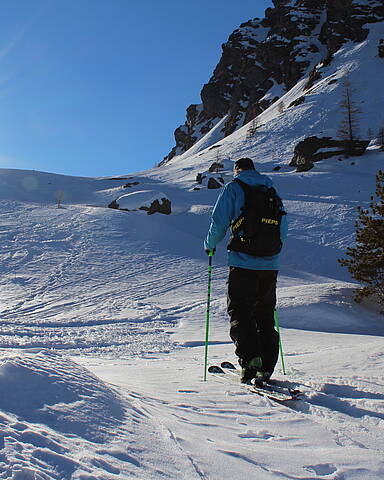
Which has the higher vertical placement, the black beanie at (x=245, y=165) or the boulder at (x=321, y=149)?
the boulder at (x=321, y=149)

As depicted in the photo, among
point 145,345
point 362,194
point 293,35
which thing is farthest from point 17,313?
point 293,35

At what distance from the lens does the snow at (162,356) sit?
1.52 m

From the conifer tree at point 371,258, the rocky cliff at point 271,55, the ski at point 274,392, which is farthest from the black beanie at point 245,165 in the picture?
the rocky cliff at point 271,55

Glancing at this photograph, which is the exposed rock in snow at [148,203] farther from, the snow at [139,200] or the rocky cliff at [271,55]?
the rocky cliff at [271,55]

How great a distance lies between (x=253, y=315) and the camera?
11.6ft

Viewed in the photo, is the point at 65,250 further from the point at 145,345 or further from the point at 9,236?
the point at 145,345

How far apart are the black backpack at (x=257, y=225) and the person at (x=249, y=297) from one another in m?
0.06

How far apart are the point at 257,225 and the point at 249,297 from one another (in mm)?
665

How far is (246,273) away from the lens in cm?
346

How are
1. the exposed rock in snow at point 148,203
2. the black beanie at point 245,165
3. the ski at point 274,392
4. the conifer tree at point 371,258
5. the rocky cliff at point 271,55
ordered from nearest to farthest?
the ski at point 274,392
the black beanie at point 245,165
the conifer tree at point 371,258
the exposed rock in snow at point 148,203
the rocky cliff at point 271,55

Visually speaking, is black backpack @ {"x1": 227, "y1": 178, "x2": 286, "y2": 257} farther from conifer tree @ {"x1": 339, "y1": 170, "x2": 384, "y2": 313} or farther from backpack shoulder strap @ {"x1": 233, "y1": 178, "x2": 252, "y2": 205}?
conifer tree @ {"x1": 339, "y1": 170, "x2": 384, "y2": 313}

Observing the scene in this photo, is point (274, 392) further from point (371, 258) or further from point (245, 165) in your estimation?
point (371, 258)

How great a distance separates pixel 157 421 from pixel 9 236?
1808 cm

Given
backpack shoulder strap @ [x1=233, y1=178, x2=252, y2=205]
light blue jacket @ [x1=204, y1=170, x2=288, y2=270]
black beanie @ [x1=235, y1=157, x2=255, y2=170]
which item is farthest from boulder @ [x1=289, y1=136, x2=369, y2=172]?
backpack shoulder strap @ [x1=233, y1=178, x2=252, y2=205]
